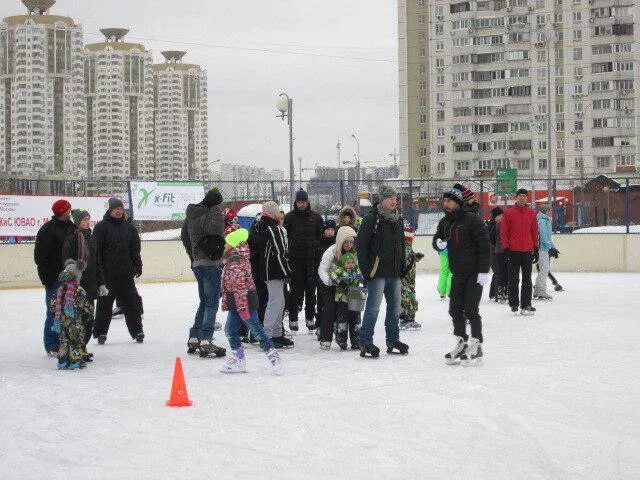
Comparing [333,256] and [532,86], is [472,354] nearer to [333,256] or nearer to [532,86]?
[333,256]

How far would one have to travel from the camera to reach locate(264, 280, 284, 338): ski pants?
34.3 ft

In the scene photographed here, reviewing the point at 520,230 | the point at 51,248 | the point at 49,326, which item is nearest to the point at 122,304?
the point at 49,326

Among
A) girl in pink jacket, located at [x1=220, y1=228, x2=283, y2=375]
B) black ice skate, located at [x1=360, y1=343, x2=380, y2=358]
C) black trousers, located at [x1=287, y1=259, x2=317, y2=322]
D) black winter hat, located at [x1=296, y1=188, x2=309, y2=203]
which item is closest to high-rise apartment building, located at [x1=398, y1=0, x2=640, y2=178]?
black trousers, located at [x1=287, y1=259, x2=317, y2=322]

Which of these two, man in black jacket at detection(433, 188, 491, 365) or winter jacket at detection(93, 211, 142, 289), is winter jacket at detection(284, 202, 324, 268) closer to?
winter jacket at detection(93, 211, 142, 289)

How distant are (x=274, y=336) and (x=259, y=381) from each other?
2.16 meters

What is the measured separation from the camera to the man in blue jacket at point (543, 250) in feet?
53.9

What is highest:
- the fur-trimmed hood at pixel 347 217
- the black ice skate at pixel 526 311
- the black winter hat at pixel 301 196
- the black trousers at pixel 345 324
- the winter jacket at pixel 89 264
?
the black winter hat at pixel 301 196

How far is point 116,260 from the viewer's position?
1129 centimetres

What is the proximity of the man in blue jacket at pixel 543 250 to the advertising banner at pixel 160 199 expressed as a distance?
28.0ft

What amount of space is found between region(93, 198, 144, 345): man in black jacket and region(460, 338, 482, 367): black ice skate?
13.3 feet

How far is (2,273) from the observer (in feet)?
68.6

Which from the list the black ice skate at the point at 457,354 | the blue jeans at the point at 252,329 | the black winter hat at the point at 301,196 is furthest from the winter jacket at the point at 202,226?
the black ice skate at the point at 457,354

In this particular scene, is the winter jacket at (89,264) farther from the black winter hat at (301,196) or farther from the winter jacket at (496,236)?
the winter jacket at (496,236)

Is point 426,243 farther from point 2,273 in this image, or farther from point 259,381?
point 259,381
